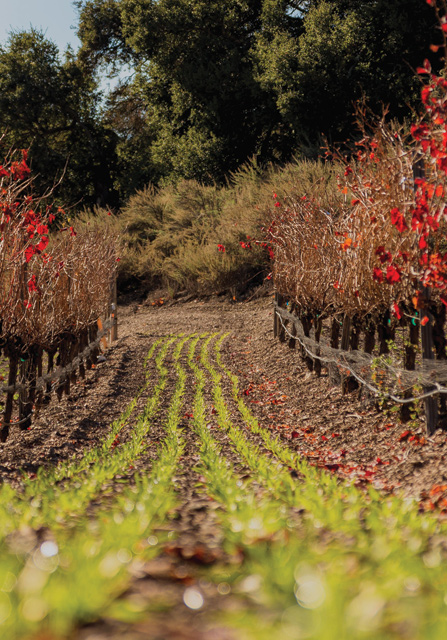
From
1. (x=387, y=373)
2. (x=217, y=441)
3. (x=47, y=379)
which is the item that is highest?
(x=387, y=373)

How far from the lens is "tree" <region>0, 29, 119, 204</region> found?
1112 inches

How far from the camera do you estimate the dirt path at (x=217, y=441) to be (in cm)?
167

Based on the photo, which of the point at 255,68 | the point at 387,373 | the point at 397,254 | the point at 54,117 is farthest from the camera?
the point at 54,117

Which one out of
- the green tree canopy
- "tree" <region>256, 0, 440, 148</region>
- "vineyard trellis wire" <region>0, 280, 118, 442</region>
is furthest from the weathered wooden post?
"tree" <region>256, 0, 440, 148</region>

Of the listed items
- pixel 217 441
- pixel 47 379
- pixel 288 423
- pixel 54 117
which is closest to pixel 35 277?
pixel 47 379

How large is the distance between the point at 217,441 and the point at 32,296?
296 centimetres

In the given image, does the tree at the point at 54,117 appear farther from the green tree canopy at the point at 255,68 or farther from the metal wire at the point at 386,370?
the metal wire at the point at 386,370

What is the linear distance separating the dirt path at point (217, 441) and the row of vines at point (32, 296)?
2.13ft

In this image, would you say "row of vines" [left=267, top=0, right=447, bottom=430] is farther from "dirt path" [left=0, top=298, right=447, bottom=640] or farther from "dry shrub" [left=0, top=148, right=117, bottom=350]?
"dry shrub" [left=0, top=148, right=117, bottom=350]

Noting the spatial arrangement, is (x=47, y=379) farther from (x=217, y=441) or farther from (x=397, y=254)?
(x=397, y=254)

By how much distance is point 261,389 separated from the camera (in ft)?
29.4

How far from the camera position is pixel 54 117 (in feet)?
99.3

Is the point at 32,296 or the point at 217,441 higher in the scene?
the point at 32,296

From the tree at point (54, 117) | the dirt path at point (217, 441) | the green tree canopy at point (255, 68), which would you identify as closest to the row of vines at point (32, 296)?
the dirt path at point (217, 441)
